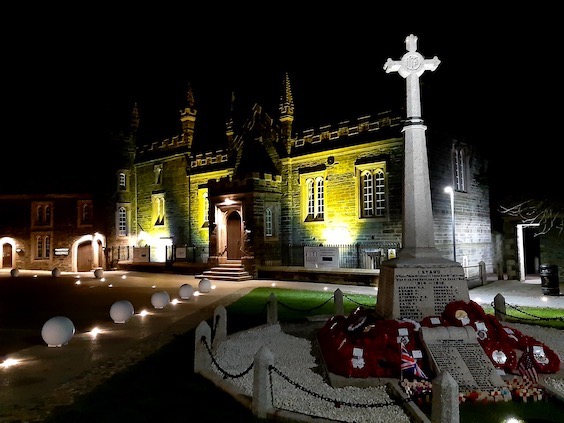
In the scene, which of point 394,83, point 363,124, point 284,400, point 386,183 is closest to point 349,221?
point 386,183

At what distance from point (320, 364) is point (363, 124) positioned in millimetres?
18851

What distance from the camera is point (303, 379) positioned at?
7.61 meters

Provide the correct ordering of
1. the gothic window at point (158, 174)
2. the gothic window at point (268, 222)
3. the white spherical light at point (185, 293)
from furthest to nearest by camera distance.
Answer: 1. the gothic window at point (158, 174)
2. the gothic window at point (268, 222)
3. the white spherical light at point (185, 293)

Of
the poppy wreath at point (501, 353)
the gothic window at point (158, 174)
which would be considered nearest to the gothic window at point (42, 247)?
the gothic window at point (158, 174)

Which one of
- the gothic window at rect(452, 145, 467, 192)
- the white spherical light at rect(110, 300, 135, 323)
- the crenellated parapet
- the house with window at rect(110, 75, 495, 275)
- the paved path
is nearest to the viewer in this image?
the paved path

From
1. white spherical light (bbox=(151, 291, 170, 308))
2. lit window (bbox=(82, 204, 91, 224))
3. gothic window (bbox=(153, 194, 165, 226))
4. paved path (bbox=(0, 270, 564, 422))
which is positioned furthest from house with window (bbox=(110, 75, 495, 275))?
white spherical light (bbox=(151, 291, 170, 308))

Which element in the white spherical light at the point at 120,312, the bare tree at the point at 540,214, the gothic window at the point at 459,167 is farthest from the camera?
the gothic window at the point at 459,167

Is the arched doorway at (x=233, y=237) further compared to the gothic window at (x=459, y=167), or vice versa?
the arched doorway at (x=233, y=237)

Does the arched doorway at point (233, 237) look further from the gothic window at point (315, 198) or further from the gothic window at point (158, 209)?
the gothic window at point (158, 209)

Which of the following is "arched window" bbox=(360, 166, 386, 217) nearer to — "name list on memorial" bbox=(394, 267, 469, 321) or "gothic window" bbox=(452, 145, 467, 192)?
"gothic window" bbox=(452, 145, 467, 192)

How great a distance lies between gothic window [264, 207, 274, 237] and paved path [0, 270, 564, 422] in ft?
16.0

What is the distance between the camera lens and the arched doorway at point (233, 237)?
1118 inches

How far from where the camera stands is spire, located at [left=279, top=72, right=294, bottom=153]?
29.2 meters

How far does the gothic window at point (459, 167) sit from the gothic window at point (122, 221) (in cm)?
2782
